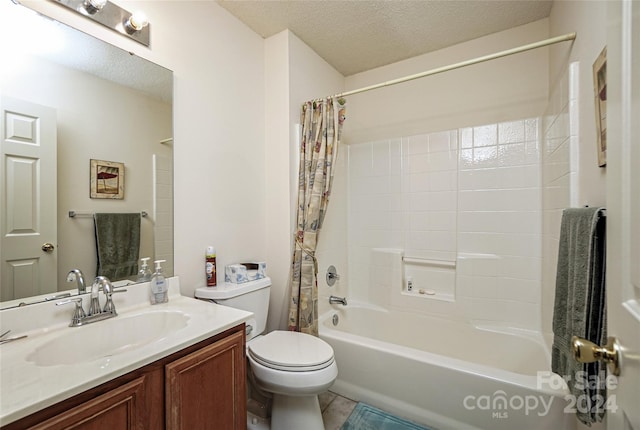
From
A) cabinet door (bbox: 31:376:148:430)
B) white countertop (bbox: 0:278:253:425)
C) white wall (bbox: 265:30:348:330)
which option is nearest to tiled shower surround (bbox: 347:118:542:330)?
white wall (bbox: 265:30:348:330)

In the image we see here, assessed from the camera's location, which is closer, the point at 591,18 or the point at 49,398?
the point at 49,398

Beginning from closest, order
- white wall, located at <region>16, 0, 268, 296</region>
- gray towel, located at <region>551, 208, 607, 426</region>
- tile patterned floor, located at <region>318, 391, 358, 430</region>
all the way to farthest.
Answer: gray towel, located at <region>551, 208, 607, 426</region> < white wall, located at <region>16, 0, 268, 296</region> < tile patterned floor, located at <region>318, 391, 358, 430</region>

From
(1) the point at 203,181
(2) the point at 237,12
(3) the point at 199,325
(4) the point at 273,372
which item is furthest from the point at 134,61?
(4) the point at 273,372

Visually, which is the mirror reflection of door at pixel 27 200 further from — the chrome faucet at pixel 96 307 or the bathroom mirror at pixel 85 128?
the chrome faucet at pixel 96 307

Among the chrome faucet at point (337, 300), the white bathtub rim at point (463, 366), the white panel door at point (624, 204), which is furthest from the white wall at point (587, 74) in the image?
the chrome faucet at point (337, 300)

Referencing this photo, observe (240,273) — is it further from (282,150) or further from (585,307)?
(585,307)

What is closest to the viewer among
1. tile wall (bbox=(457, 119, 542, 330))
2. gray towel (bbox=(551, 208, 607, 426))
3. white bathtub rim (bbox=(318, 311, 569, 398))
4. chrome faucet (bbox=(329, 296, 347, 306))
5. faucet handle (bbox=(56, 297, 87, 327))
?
gray towel (bbox=(551, 208, 607, 426))

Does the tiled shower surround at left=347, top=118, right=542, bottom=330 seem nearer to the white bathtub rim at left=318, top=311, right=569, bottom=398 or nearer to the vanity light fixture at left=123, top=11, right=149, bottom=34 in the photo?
the white bathtub rim at left=318, top=311, right=569, bottom=398

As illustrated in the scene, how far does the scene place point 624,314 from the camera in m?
0.52

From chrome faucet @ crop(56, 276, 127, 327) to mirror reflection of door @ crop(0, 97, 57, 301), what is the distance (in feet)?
0.41

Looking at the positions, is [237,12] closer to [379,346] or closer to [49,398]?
[49,398]

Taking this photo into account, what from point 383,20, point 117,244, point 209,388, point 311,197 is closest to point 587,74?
point 383,20

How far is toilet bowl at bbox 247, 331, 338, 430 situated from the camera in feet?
4.32

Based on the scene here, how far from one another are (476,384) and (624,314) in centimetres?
112
